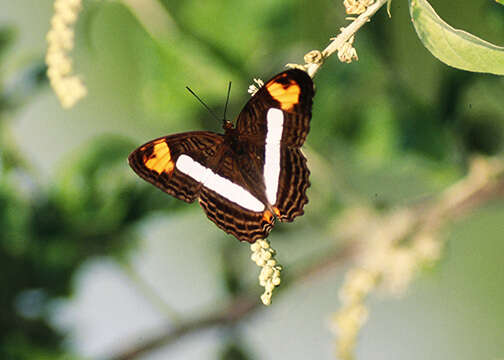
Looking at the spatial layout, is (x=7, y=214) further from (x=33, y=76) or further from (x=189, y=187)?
(x=189, y=187)

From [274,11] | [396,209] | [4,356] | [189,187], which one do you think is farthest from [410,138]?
[4,356]

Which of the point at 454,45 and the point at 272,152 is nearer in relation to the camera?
the point at 454,45

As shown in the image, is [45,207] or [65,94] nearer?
[65,94]

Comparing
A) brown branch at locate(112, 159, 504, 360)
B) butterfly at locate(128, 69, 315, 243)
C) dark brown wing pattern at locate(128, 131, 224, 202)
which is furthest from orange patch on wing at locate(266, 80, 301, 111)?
brown branch at locate(112, 159, 504, 360)

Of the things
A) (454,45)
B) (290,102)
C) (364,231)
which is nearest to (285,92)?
(290,102)

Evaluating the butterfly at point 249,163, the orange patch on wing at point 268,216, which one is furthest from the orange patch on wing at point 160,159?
the orange patch on wing at point 268,216

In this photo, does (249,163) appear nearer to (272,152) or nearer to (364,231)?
(272,152)

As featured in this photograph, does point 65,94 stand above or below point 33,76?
below
